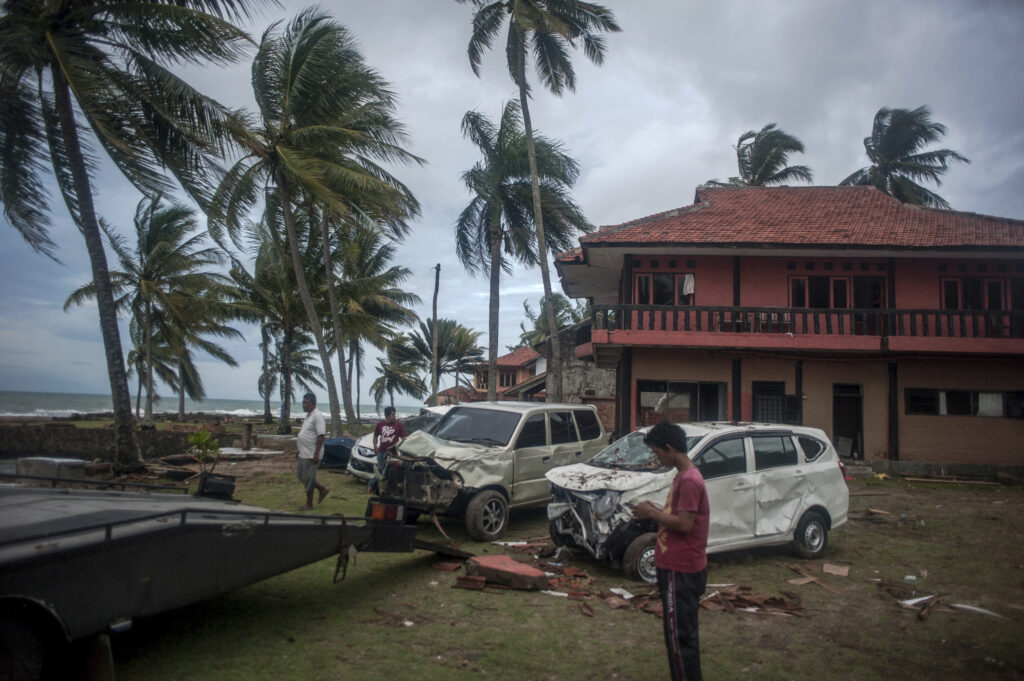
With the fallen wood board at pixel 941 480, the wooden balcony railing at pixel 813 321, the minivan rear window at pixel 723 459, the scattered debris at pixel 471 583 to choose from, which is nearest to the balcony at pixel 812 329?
the wooden balcony railing at pixel 813 321

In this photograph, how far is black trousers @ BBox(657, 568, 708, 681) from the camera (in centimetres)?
376

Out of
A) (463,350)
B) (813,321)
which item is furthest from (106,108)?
(463,350)

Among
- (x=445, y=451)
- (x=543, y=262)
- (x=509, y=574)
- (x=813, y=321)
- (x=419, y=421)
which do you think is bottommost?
(x=509, y=574)

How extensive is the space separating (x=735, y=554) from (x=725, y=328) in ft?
35.9

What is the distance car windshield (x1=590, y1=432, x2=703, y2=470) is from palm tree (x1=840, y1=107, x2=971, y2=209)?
2891cm

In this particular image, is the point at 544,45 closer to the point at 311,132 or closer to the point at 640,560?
the point at 311,132

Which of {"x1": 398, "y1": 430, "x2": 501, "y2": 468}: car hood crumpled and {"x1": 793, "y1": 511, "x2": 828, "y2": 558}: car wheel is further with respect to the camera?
{"x1": 398, "y1": 430, "x2": 501, "y2": 468}: car hood crumpled

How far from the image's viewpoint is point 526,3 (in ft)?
65.0

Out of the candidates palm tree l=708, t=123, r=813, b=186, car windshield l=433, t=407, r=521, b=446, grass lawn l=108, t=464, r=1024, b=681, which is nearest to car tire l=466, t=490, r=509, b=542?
grass lawn l=108, t=464, r=1024, b=681

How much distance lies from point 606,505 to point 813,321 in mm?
13350

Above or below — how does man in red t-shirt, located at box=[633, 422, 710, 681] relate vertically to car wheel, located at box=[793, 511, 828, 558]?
above

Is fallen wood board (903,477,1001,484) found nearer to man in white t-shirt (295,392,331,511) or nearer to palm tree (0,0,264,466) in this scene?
man in white t-shirt (295,392,331,511)

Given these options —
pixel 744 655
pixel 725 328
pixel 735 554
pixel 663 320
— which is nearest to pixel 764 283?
pixel 725 328

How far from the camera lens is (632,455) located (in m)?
7.66
